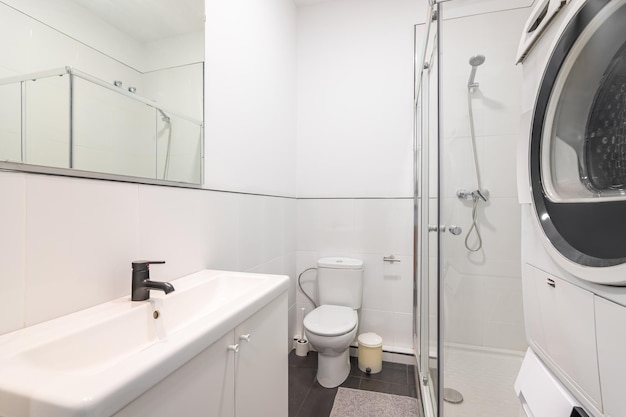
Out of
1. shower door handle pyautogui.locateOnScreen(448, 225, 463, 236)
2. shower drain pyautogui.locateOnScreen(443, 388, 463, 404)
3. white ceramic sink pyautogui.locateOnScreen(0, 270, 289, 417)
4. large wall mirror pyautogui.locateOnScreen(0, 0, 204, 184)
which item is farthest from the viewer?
shower door handle pyautogui.locateOnScreen(448, 225, 463, 236)

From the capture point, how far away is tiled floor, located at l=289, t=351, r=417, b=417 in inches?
61.5

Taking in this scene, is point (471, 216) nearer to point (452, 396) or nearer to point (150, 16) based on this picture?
point (452, 396)

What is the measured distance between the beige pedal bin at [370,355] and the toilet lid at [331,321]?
0.25 meters

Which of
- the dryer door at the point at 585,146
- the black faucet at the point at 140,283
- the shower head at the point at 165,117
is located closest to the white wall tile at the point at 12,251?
the black faucet at the point at 140,283

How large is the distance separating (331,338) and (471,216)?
106 cm

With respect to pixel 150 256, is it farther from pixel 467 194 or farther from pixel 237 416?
pixel 467 194

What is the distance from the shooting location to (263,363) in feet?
2.89

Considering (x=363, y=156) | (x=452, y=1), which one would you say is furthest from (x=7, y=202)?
(x=363, y=156)

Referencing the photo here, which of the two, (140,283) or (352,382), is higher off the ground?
(140,283)

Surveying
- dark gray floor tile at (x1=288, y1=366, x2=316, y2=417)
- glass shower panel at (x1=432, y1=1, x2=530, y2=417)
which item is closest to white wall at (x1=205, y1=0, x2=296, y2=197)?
glass shower panel at (x1=432, y1=1, x2=530, y2=417)

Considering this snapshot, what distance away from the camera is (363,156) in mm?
2197

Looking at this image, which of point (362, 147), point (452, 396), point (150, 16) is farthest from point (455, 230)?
point (150, 16)

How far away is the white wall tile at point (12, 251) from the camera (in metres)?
0.58

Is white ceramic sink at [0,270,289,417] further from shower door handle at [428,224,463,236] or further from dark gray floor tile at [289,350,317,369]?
dark gray floor tile at [289,350,317,369]
